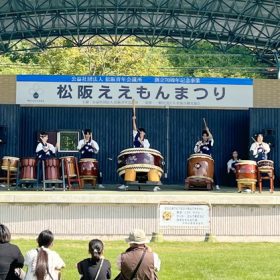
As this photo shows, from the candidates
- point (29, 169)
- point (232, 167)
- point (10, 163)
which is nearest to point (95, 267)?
point (29, 169)

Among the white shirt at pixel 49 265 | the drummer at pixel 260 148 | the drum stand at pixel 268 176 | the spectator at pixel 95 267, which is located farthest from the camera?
the drummer at pixel 260 148

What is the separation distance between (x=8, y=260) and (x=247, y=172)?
1200 cm

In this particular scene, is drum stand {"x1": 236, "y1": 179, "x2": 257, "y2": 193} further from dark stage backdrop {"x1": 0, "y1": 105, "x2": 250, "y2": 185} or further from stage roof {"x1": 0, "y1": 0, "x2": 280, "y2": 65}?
stage roof {"x1": 0, "y1": 0, "x2": 280, "y2": 65}

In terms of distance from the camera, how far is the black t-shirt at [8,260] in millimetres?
10577

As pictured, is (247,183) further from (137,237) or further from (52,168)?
(137,237)

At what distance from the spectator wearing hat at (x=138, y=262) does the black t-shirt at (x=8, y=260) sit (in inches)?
44.1

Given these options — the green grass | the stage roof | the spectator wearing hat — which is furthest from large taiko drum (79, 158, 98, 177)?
the spectator wearing hat

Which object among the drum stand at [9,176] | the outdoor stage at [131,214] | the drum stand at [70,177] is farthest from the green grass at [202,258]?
the drum stand at [9,176]

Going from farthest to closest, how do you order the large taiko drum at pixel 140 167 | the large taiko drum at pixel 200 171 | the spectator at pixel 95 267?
the large taiko drum at pixel 200 171, the large taiko drum at pixel 140 167, the spectator at pixel 95 267

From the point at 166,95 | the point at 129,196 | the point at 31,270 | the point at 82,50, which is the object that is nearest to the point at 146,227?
the point at 129,196

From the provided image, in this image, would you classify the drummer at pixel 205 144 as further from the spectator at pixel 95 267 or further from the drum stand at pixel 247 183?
the spectator at pixel 95 267

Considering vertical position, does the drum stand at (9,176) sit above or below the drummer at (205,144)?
below

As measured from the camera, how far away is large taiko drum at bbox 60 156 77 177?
72.9 ft

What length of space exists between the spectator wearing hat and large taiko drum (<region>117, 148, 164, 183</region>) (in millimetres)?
11342
